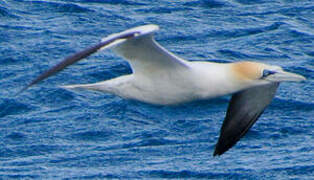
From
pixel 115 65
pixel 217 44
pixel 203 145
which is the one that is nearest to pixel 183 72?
pixel 203 145

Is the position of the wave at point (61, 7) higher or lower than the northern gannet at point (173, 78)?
lower

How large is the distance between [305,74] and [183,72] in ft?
24.7

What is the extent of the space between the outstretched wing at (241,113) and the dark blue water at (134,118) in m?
3.41

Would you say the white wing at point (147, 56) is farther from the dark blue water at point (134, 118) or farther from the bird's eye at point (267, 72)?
the dark blue water at point (134, 118)

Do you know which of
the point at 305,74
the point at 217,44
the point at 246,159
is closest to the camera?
the point at 246,159

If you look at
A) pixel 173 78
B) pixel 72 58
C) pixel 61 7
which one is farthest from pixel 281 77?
pixel 61 7

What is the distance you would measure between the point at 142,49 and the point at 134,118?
6235 millimetres

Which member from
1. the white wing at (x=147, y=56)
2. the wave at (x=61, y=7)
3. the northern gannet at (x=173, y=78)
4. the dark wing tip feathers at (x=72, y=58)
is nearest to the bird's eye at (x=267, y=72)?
the northern gannet at (x=173, y=78)

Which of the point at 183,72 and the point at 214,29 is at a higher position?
the point at 183,72

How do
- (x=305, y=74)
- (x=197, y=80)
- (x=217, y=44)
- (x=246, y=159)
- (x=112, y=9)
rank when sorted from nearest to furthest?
(x=197, y=80), (x=246, y=159), (x=305, y=74), (x=217, y=44), (x=112, y=9)

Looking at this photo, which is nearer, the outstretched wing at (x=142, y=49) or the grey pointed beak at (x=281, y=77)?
the outstretched wing at (x=142, y=49)

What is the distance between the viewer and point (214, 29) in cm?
1973

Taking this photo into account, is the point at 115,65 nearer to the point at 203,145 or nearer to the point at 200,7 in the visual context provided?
the point at 203,145

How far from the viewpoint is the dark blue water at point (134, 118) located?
15734mm
